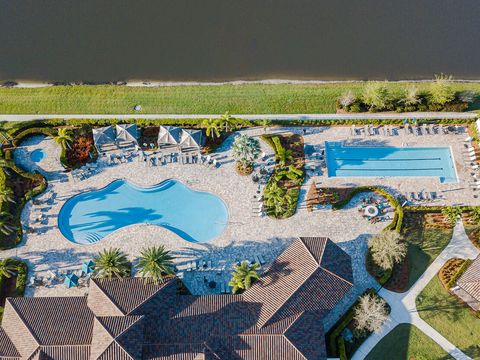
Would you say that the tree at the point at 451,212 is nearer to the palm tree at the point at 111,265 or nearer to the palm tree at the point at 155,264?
the palm tree at the point at 155,264

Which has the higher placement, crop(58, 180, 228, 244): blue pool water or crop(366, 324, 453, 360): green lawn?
crop(58, 180, 228, 244): blue pool water

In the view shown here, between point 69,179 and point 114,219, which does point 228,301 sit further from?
point 69,179

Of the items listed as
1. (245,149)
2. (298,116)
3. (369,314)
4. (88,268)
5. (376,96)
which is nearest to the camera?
(369,314)

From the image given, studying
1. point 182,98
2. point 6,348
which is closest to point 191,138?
point 182,98

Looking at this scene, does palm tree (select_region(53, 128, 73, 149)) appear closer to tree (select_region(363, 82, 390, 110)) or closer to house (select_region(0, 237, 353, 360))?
house (select_region(0, 237, 353, 360))

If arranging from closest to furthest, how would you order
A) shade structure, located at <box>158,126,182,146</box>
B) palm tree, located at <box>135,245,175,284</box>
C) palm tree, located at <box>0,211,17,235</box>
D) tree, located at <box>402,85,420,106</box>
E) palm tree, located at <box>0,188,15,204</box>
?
1. palm tree, located at <box>135,245,175,284</box>
2. palm tree, located at <box>0,211,17,235</box>
3. palm tree, located at <box>0,188,15,204</box>
4. shade structure, located at <box>158,126,182,146</box>
5. tree, located at <box>402,85,420,106</box>

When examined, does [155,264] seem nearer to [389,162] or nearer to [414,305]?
[414,305]

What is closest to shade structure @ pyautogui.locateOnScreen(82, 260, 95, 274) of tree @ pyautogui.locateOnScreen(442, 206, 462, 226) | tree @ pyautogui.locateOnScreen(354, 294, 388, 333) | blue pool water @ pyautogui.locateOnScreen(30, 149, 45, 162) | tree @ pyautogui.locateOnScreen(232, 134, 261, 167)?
blue pool water @ pyautogui.locateOnScreen(30, 149, 45, 162)
